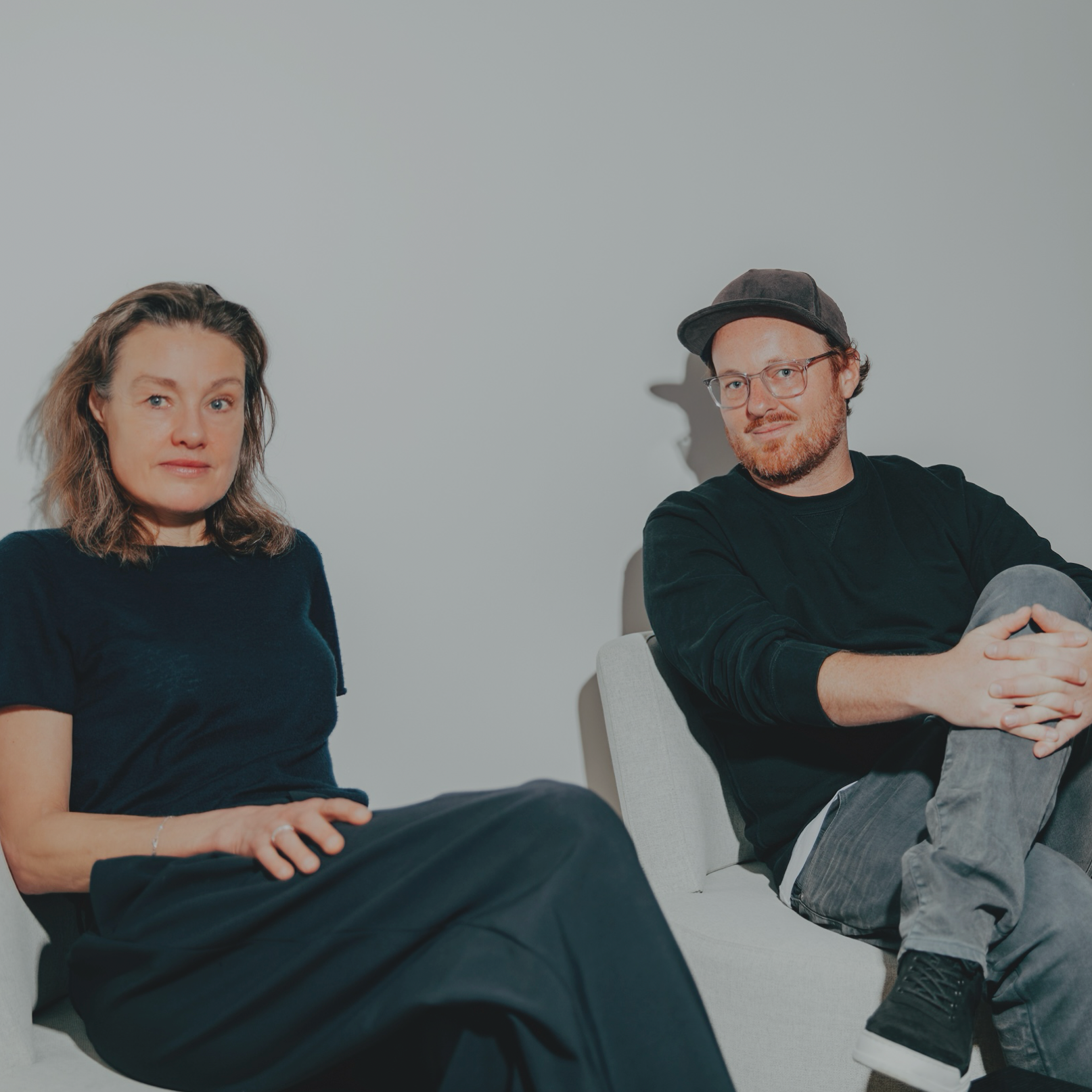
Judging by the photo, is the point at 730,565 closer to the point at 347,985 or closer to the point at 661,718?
the point at 661,718

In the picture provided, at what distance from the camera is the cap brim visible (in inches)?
74.9

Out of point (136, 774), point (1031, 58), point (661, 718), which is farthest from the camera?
point (1031, 58)

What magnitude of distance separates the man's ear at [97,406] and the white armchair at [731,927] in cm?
90

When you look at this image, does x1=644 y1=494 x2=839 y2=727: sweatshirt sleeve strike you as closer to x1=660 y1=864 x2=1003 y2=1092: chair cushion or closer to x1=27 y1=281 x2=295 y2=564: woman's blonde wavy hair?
x1=660 y1=864 x2=1003 y2=1092: chair cushion

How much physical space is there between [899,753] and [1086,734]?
0.27 meters

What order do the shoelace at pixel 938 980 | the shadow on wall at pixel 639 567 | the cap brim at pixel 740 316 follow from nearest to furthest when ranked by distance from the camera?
the shoelace at pixel 938 980, the cap brim at pixel 740 316, the shadow on wall at pixel 639 567

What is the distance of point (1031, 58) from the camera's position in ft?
8.88

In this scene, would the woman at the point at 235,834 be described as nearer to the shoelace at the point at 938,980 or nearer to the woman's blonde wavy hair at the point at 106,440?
the woman's blonde wavy hair at the point at 106,440

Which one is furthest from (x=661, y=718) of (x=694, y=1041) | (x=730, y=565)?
(x=694, y=1041)

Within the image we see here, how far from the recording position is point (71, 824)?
1267mm

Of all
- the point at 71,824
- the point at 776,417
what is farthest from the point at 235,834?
the point at 776,417

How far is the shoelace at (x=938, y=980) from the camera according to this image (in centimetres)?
122

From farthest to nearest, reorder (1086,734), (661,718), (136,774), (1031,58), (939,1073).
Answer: (1031,58), (661,718), (1086,734), (136,774), (939,1073)

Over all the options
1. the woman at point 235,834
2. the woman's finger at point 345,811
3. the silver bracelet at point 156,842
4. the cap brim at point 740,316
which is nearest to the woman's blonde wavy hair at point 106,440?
the woman at point 235,834
